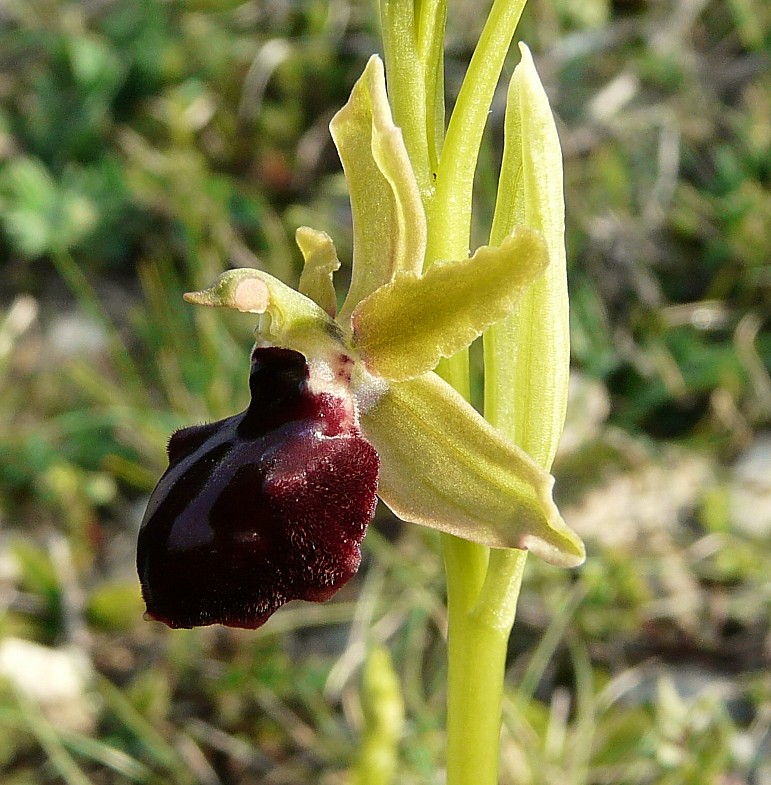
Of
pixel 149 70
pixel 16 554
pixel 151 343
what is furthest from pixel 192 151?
pixel 16 554

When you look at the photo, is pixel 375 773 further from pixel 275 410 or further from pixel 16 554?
pixel 16 554

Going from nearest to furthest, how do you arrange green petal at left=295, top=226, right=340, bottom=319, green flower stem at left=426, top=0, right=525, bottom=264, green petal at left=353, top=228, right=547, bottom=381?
1. green petal at left=353, top=228, right=547, bottom=381
2. green flower stem at left=426, top=0, right=525, bottom=264
3. green petal at left=295, top=226, right=340, bottom=319

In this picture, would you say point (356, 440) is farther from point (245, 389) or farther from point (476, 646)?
point (245, 389)

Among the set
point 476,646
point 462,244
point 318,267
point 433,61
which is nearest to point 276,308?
point 318,267

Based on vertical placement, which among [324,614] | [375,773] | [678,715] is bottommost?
[324,614]

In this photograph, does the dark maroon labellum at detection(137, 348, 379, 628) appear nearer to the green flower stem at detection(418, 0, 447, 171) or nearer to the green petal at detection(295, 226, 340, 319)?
the green petal at detection(295, 226, 340, 319)

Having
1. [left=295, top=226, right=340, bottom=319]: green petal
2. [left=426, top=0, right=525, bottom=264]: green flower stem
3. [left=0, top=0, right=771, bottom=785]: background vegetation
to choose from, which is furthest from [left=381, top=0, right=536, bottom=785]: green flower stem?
[left=0, top=0, right=771, bottom=785]: background vegetation

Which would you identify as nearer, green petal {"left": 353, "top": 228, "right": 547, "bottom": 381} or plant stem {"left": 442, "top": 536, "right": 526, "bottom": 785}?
green petal {"left": 353, "top": 228, "right": 547, "bottom": 381}
